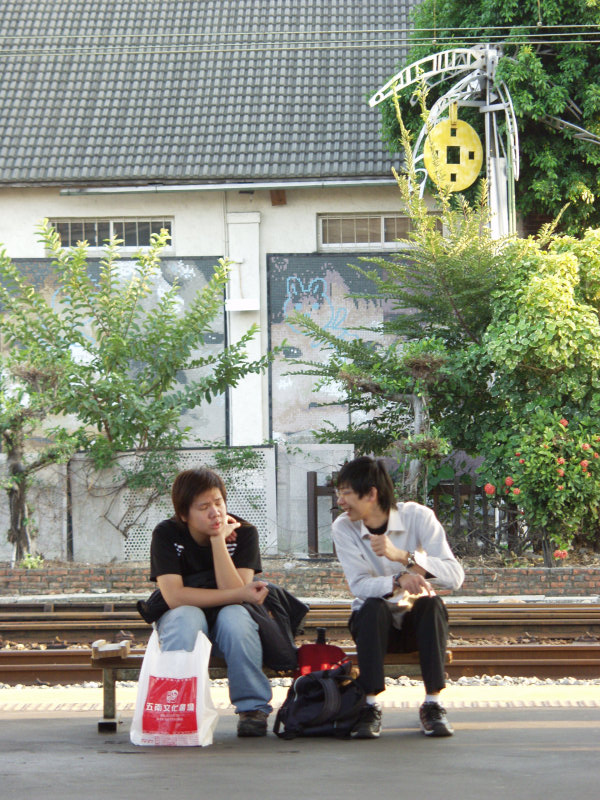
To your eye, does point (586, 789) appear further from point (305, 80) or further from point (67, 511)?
point (305, 80)

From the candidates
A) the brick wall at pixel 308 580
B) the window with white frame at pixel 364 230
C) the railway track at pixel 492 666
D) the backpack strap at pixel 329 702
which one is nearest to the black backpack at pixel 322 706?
the backpack strap at pixel 329 702

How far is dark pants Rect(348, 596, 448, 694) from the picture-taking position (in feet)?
16.5

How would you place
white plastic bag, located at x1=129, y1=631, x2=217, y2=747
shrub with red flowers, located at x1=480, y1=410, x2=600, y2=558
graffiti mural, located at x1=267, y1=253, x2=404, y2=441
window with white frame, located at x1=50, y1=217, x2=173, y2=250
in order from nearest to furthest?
1. white plastic bag, located at x1=129, y1=631, x2=217, y2=747
2. shrub with red flowers, located at x1=480, y1=410, x2=600, y2=558
3. graffiti mural, located at x1=267, y1=253, x2=404, y2=441
4. window with white frame, located at x1=50, y1=217, x2=173, y2=250

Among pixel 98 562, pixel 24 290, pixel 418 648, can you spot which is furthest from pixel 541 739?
pixel 24 290

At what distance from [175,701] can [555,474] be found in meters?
8.95

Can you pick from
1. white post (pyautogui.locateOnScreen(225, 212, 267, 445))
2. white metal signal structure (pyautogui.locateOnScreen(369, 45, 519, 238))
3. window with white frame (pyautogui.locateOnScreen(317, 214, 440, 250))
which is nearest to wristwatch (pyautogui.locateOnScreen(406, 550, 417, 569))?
white metal signal structure (pyautogui.locateOnScreen(369, 45, 519, 238))

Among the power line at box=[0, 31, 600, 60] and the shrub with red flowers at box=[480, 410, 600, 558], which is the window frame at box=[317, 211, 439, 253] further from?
the shrub with red flowers at box=[480, 410, 600, 558]

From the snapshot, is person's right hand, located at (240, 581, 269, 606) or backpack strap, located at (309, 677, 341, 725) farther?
person's right hand, located at (240, 581, 269, 606)

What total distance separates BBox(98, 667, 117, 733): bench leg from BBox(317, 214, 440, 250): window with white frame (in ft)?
48.9

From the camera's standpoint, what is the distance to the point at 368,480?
209 inches

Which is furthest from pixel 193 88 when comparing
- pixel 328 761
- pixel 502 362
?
pixel 328 761

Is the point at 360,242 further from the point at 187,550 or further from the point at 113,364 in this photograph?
the point at 187,550

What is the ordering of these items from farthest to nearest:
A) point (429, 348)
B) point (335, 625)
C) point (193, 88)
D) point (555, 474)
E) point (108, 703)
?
point (193, 88) → point (429, 348) → point (555, 474) → point (335, 625) → point (108, 703)

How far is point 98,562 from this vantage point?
1415cm
